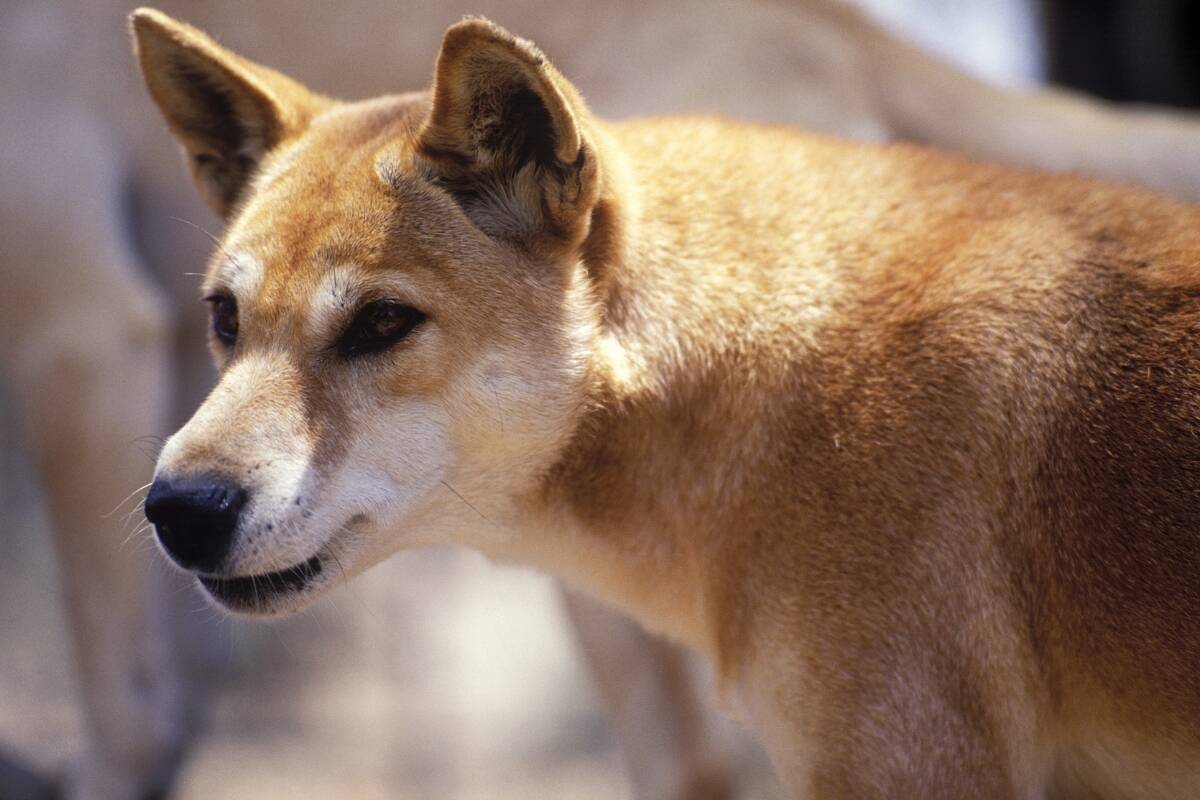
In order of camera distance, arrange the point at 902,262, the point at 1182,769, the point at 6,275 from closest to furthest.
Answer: the point at 1182,769
the point at 902,262
the point at 6,275

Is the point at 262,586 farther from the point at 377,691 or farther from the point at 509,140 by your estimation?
the point at 377,691

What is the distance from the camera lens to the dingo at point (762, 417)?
239cm

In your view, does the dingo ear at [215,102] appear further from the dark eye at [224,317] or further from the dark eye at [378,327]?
the dark eye at [378,327]

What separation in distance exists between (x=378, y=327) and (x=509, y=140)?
507mm

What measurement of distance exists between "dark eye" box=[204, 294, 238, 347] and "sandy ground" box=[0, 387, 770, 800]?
2.59 m

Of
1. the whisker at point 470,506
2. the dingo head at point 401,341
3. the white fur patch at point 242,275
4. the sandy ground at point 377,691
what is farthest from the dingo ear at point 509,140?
the sandy ground at point 377,691

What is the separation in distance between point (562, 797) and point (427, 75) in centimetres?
307

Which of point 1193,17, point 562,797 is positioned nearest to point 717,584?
point 562,797

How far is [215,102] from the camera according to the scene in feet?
10.4

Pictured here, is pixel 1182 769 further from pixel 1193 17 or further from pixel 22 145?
pixel 1193 17

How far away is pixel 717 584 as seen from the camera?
2684 millimetres

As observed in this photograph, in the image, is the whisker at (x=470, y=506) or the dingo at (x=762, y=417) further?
the whisker at (x=470, y=506)

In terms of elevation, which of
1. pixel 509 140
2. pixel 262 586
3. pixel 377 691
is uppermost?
pixel 509 140

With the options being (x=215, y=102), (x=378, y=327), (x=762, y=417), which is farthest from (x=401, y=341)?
(x=215, y=102)
